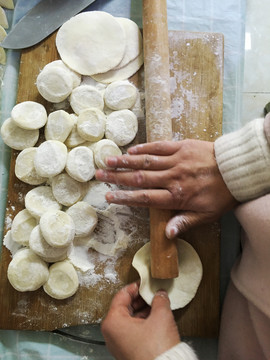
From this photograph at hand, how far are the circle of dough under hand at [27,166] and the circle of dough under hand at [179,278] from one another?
40 centimetres

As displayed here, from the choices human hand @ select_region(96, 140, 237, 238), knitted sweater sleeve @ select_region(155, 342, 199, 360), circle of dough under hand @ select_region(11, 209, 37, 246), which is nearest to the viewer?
knitted sweater sleeve @ select_region(155, 342, 199, 360)

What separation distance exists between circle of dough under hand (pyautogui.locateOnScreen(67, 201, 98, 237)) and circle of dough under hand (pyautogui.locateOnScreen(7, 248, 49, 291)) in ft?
0.47

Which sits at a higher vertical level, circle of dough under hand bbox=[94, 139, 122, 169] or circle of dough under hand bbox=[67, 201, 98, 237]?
circle of dough under hand bbox=[94, 139, 122, 169]

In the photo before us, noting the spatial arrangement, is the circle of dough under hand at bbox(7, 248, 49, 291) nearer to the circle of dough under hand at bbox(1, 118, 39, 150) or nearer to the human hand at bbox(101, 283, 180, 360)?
the human hand at bbox(101, 283, 180, 360)

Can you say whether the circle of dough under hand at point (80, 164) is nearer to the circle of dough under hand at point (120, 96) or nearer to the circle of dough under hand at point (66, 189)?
the circle of dough under hand at point (66, 189)

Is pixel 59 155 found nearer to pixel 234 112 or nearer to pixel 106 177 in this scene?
pixel 106 177

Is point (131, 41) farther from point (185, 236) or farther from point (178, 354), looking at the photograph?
point (178, 354)

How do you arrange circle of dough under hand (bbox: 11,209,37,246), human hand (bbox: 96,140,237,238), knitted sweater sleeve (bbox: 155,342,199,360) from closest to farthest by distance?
knitted sweater sleeve (bbox: 155,342,199,360)
human hand (bbox: 96,140,237,238)
circle of dough under hand (bbox: 11,209,37,246)

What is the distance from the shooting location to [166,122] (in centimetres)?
109

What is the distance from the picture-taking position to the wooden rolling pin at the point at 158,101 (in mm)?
1046

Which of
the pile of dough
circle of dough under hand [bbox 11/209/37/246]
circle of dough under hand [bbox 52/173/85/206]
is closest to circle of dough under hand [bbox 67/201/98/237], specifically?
circle of dough under hand [bbox 52/173/85/206]

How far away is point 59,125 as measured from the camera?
1.12 m

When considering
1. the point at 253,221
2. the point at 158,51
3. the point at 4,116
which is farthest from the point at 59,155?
the point at 253,221

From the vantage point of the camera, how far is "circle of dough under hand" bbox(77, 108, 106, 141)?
1103 mm
